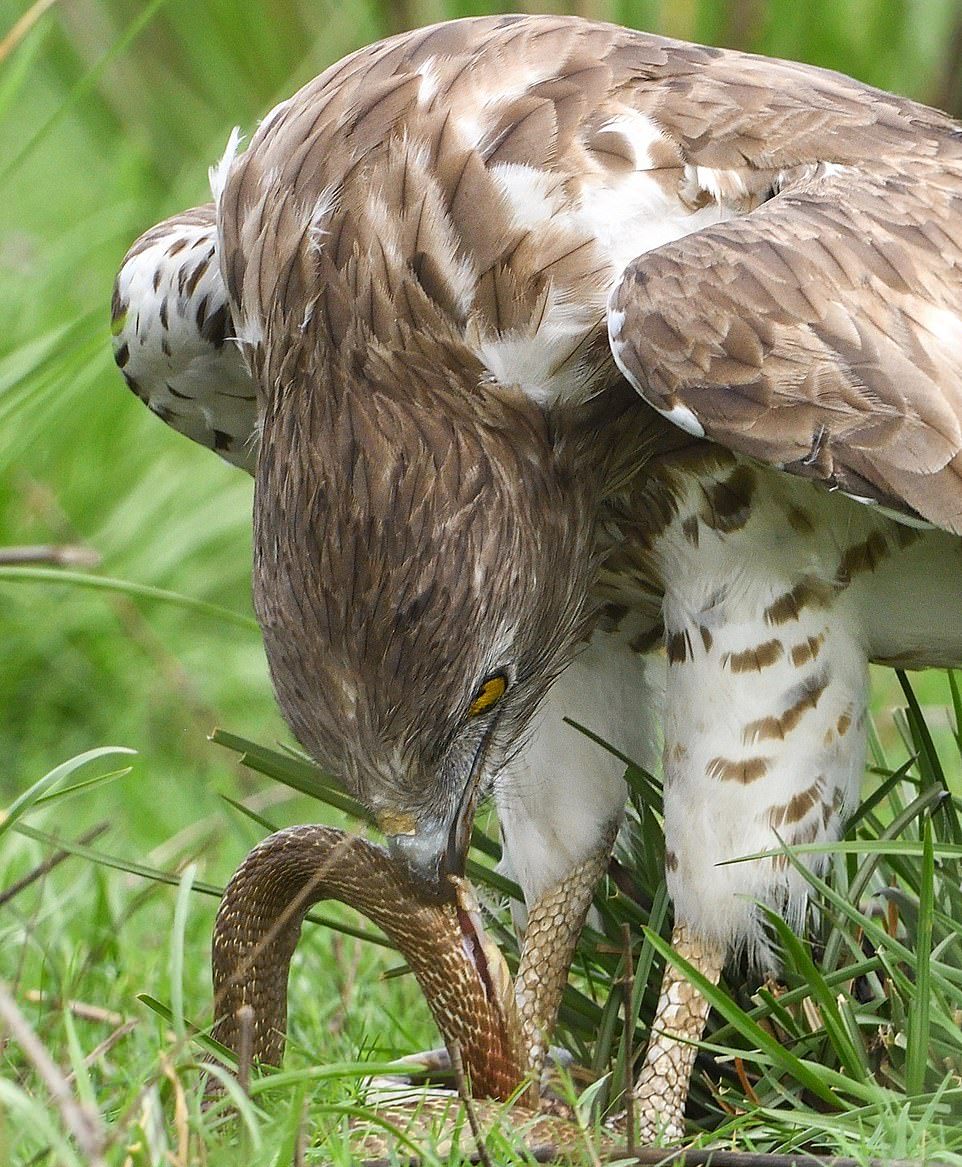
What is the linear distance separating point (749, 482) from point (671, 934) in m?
0.91

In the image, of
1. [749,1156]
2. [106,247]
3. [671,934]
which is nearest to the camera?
[749,1156]

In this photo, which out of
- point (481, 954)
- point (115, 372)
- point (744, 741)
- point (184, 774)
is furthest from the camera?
point (115, 372)

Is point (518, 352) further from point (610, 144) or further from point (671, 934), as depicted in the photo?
point (671, 934)

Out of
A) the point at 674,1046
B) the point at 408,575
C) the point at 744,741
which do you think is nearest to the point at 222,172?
the point at 408,575

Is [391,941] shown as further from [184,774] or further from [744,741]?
[184,774]

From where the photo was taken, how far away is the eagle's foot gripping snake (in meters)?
3.10

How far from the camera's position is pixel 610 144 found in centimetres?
326

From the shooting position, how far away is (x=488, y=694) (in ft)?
10.4

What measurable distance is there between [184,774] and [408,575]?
3.21 meters

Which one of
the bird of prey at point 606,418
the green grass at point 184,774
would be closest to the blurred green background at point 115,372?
the green grass at point 184,774

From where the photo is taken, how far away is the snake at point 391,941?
122 inches

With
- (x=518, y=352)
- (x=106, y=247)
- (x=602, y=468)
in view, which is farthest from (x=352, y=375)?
(x=106, y=247)

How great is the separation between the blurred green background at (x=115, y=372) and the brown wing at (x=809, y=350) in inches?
61.8

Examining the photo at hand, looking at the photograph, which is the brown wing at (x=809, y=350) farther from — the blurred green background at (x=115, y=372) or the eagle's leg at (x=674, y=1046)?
the blurred green background at (x=115, y=372)
